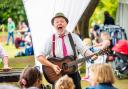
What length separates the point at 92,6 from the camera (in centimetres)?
1438

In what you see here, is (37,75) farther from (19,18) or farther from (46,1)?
(19,18)

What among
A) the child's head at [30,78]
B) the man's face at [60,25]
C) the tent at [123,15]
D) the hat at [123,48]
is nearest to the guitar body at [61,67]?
the man's face at [60,25]

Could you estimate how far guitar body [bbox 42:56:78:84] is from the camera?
602cm

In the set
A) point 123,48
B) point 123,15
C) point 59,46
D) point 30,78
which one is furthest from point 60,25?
point 123,15

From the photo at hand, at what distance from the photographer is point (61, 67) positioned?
614 centimetres

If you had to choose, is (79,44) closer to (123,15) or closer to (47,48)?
(47,48)

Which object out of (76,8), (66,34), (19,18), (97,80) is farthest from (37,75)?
(19,18)

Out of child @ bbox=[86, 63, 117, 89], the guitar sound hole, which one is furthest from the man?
child @ bbox=[86, 63, 117, 89]

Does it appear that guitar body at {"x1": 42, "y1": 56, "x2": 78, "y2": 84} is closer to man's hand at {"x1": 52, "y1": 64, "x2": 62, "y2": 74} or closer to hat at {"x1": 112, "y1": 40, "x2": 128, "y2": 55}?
man's hand at {"x1": 52, "y1": 64, "x2": 62, "y2": 74}

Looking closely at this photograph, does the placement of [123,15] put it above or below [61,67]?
above

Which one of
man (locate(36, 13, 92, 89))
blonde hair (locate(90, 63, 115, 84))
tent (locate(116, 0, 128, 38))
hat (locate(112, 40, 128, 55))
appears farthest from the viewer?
tent (locate(116, 0, 128, 38))

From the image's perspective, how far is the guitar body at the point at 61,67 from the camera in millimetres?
6020

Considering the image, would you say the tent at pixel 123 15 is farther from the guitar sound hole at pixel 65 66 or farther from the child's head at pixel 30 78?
the child's head at pixel 30 78

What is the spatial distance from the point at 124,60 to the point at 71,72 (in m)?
4.18
